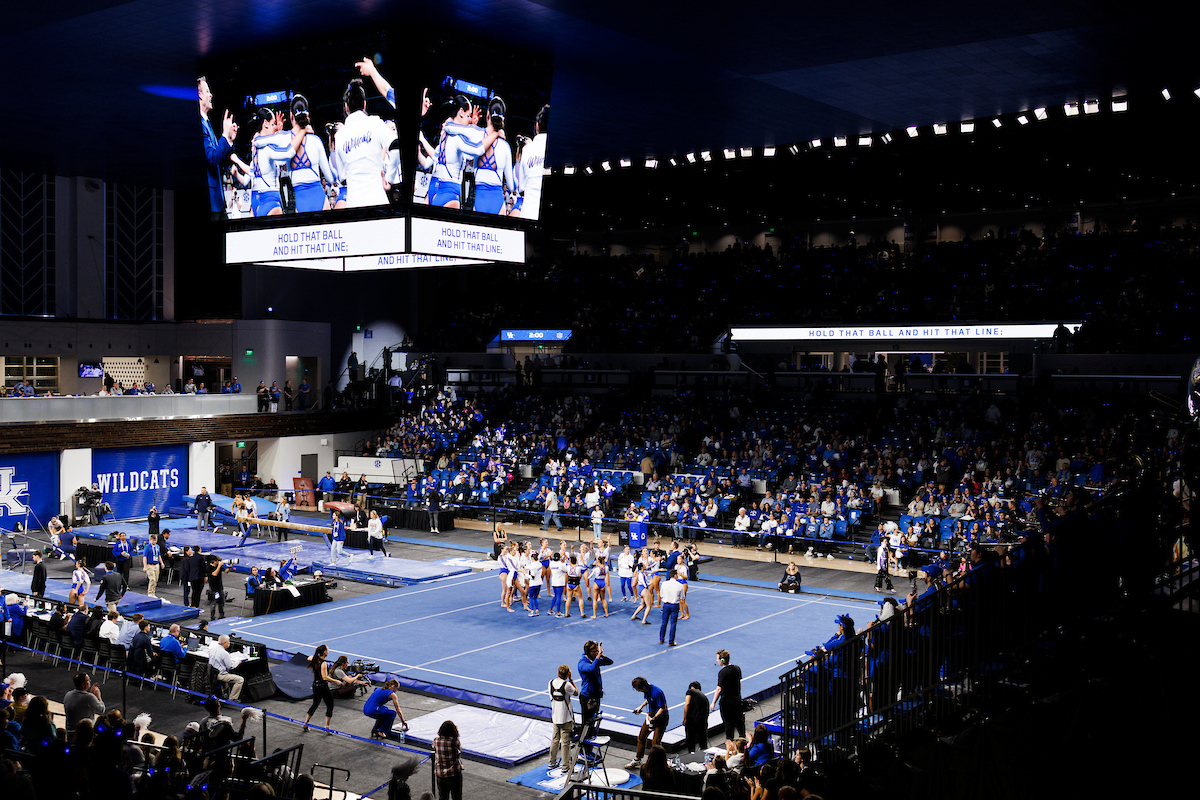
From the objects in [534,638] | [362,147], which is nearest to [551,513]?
[534,638]

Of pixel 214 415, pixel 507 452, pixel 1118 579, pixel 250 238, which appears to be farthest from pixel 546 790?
pixel 214 415

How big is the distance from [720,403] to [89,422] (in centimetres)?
2227

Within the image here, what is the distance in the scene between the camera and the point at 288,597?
26.0 m

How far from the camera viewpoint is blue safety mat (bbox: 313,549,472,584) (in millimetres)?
29328

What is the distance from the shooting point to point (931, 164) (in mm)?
40625

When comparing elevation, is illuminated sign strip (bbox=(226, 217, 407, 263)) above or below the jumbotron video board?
below

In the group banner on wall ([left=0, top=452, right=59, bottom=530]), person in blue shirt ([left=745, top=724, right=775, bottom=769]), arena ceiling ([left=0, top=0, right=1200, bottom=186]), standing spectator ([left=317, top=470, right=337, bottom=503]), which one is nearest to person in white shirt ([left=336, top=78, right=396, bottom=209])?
arena ceiling ([left=0, top=0, right=1200, bottom=186])

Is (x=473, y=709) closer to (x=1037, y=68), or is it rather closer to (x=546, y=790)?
(x=546, y=790)

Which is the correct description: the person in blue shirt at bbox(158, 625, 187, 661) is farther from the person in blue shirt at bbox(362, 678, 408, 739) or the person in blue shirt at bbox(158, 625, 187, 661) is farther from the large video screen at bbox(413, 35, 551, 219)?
the large video screen at bbox(413, 35, 551, 219)

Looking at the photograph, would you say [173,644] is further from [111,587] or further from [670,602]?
[670,602]

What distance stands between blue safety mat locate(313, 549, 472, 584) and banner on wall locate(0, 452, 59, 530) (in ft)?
39.3

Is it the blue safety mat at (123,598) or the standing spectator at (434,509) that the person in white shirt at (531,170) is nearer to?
the blue safety mat at (123,598)

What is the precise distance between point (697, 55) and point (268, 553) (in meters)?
19.9

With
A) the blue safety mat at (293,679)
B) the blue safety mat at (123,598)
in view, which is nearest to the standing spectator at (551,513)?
the blue safety mat at (123,598)
